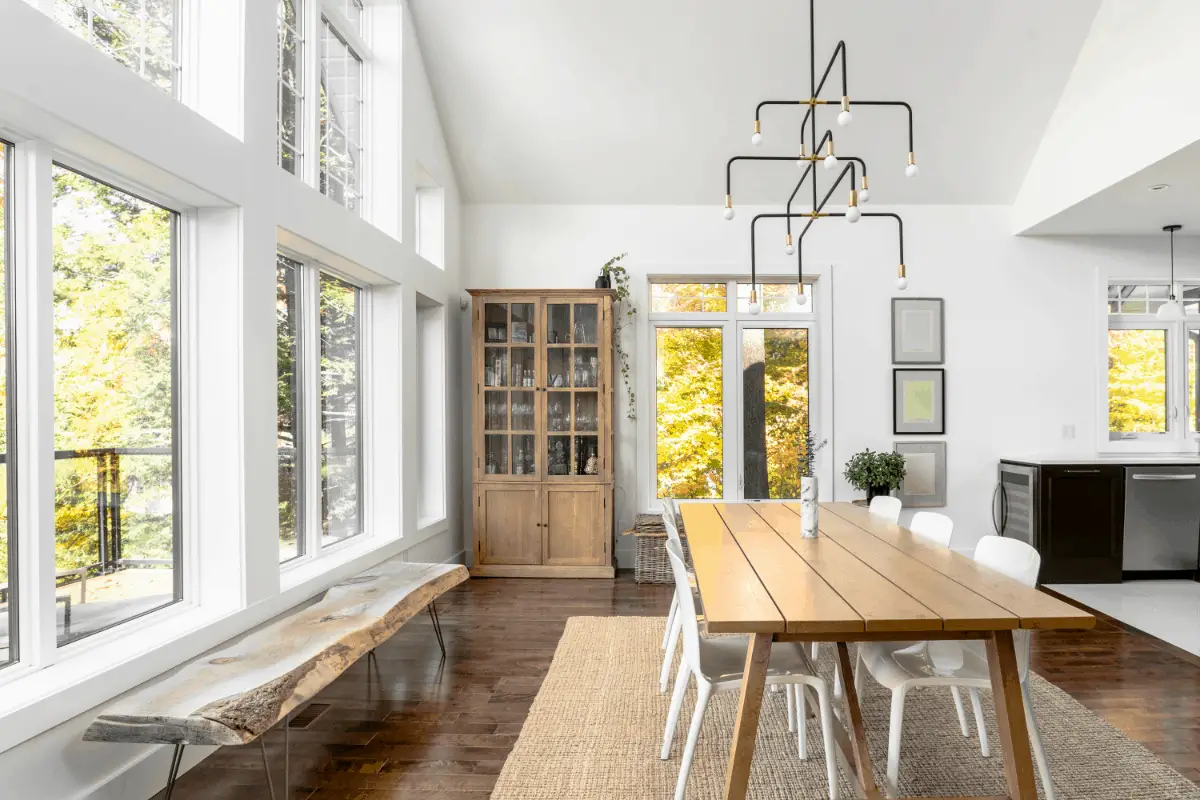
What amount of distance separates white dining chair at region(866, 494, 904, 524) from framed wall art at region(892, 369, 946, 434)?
206 centimetres

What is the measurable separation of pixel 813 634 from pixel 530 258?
441cm

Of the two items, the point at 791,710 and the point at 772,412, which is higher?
the point at 772,412

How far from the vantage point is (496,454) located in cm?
533

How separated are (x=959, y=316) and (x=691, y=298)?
2118mm

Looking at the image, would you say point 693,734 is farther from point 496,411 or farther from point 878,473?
point 878,473

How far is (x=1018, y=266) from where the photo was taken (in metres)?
5.69

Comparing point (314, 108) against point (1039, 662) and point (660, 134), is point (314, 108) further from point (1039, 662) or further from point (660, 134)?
point (1039, 662)

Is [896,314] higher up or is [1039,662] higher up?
[896,314]

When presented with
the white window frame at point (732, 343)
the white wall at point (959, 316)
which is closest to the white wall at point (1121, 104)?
the white wall at point (959, 316)

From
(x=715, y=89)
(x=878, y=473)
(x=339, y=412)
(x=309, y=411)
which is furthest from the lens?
(x=878, y=473)

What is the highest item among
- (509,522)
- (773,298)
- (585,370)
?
(773,298)

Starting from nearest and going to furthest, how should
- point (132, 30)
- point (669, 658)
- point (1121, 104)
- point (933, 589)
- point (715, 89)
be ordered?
point (933, 589) < point (132, 30) < point (669, 658) < point (1121, 104) < point (715, 89)

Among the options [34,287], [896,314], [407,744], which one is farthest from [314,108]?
[896,314]

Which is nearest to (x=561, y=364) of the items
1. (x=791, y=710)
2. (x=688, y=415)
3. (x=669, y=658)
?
(x=688, y=415)
